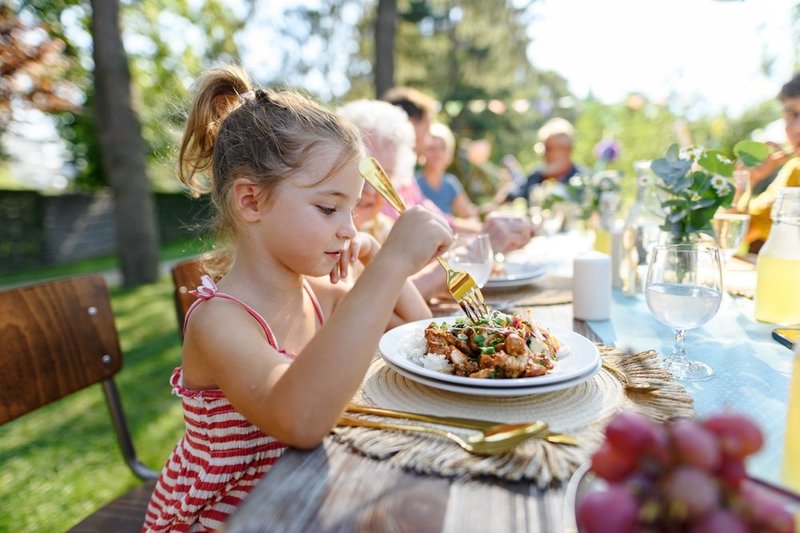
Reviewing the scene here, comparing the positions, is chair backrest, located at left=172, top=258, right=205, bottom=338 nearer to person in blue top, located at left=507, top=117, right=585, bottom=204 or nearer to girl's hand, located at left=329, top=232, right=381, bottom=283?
girl's hand, located at left=329, top=232, right=381, bottom=283

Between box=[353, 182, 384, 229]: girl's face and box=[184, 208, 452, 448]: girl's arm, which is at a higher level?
box=[353, 182, 384, 229]: girl's face

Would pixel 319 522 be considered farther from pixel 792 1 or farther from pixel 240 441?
pixel 792 1

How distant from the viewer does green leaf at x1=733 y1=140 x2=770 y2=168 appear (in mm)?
1851

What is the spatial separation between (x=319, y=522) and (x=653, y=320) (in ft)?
4.11

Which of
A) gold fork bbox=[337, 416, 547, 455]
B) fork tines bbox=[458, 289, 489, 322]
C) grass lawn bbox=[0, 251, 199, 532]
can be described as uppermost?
fork tines bbox=[458, 289, 489, 322]

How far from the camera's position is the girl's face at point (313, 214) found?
3.97ft

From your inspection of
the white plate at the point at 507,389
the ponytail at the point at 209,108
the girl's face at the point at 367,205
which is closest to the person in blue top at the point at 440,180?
the girl's face at the point at 367,205

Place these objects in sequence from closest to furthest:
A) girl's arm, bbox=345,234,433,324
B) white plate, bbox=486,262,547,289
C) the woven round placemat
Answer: the woven round placemat < girl's arm, bbox=345,234,433,324 < white plate, bbox=486,262,547,289

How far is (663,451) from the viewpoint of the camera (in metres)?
0.44

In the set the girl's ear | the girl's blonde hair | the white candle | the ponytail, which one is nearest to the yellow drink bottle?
the white candle

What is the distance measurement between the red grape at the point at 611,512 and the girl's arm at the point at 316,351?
46 centimetres

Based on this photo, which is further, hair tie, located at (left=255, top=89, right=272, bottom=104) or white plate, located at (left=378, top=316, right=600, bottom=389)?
hair tie, located at (left=255, top=89, right=272, bottom=104)

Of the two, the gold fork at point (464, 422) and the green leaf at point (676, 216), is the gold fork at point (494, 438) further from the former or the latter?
the green leaf at point (676, 216)

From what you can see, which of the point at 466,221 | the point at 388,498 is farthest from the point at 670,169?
the point at 466,221
